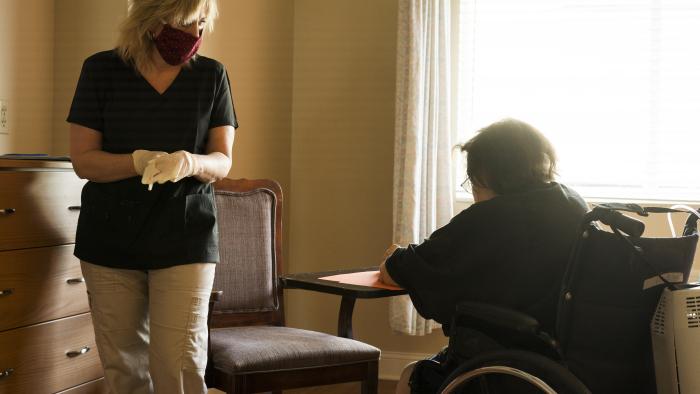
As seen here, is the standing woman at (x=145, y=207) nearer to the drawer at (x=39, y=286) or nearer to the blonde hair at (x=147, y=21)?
the blonde hair at (x=147, y=21)

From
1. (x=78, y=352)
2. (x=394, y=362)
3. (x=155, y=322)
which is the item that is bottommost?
(x=394, y=362)

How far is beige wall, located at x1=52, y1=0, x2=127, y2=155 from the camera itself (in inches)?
112

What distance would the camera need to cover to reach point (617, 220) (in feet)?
5.15

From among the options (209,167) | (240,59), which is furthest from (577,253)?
(240,59)

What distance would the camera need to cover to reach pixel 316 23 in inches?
151

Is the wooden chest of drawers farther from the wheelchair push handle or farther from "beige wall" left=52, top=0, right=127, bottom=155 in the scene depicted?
the wheelchair push handle

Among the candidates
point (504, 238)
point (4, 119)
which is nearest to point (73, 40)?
point (4, 119)

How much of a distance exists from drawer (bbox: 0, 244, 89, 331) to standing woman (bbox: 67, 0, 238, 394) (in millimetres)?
252

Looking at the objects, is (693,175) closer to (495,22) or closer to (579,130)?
(579,130)

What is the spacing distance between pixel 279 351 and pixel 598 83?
2.09 metres

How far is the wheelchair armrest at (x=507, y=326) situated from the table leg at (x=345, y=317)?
765mm

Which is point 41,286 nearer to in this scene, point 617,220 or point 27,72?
point 27,72

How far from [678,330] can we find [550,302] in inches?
10.0

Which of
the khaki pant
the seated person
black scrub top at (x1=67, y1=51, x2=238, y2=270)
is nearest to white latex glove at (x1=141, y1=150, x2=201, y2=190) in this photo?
black scrub top at (x1=67, y1=51, x2=238, y2=270)
